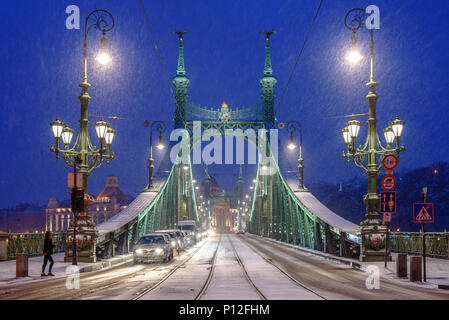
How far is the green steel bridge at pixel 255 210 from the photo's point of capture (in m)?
27.2

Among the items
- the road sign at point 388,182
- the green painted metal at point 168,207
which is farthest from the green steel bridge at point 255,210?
the road sign at point 388,182

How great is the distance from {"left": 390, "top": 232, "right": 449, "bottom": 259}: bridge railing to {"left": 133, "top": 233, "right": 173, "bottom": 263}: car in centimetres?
1222

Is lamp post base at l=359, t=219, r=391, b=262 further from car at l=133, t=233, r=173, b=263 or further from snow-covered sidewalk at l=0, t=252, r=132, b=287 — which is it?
snow-covered sidewalk at l=0, t=252, r=132, b=287

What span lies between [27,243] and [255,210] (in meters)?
64.9

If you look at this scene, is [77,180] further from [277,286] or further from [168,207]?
[168,207]

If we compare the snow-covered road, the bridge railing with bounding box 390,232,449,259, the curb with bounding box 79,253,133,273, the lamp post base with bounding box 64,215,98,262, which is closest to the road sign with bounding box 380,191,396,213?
the snow-covered road

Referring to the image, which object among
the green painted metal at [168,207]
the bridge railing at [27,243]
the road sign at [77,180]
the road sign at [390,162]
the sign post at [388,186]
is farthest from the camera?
the green painted metal at [168,207]

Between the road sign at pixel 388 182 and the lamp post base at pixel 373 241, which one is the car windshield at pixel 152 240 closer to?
the lamp post base at pixel 373 241

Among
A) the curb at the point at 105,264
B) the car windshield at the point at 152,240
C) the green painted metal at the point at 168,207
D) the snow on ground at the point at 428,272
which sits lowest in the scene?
the curb at the point at 105,264

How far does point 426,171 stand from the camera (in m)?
168

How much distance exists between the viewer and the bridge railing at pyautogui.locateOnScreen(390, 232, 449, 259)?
2533 cm

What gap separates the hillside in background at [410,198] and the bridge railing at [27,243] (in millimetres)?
103086

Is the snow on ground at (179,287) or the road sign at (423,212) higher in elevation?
the road sign at (423,212)
